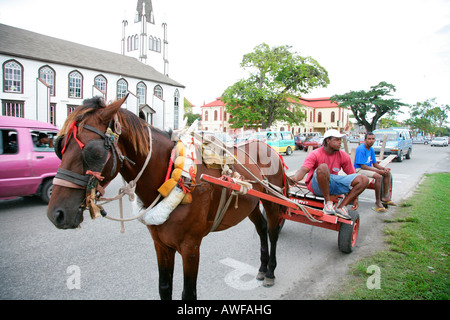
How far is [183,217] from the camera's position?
7.35 ft

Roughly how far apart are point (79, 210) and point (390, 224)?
240 inches

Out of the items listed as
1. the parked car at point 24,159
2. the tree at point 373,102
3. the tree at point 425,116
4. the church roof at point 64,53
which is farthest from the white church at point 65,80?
the tree at point 425,116

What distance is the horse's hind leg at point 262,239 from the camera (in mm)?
3520

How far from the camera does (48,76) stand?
85.8 feet

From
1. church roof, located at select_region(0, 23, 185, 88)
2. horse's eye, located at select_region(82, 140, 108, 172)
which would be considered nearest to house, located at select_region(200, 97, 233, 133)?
church roof, located at select_region(0, 23, 185, 88)

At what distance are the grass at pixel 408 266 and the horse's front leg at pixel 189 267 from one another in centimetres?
175

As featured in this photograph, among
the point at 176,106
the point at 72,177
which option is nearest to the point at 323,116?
the point at 176,106

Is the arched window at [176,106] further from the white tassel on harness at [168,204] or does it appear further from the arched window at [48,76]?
the white tassel on harness at [168,204]

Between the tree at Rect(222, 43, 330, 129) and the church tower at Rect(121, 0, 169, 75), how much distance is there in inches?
1014

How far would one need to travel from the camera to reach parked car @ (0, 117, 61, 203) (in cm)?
594

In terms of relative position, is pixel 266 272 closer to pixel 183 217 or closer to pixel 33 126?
pixel 183 217

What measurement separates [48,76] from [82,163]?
101 feet

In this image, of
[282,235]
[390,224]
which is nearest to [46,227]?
[282,235]

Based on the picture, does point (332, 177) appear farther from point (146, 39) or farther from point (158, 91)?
point (146, 39)
